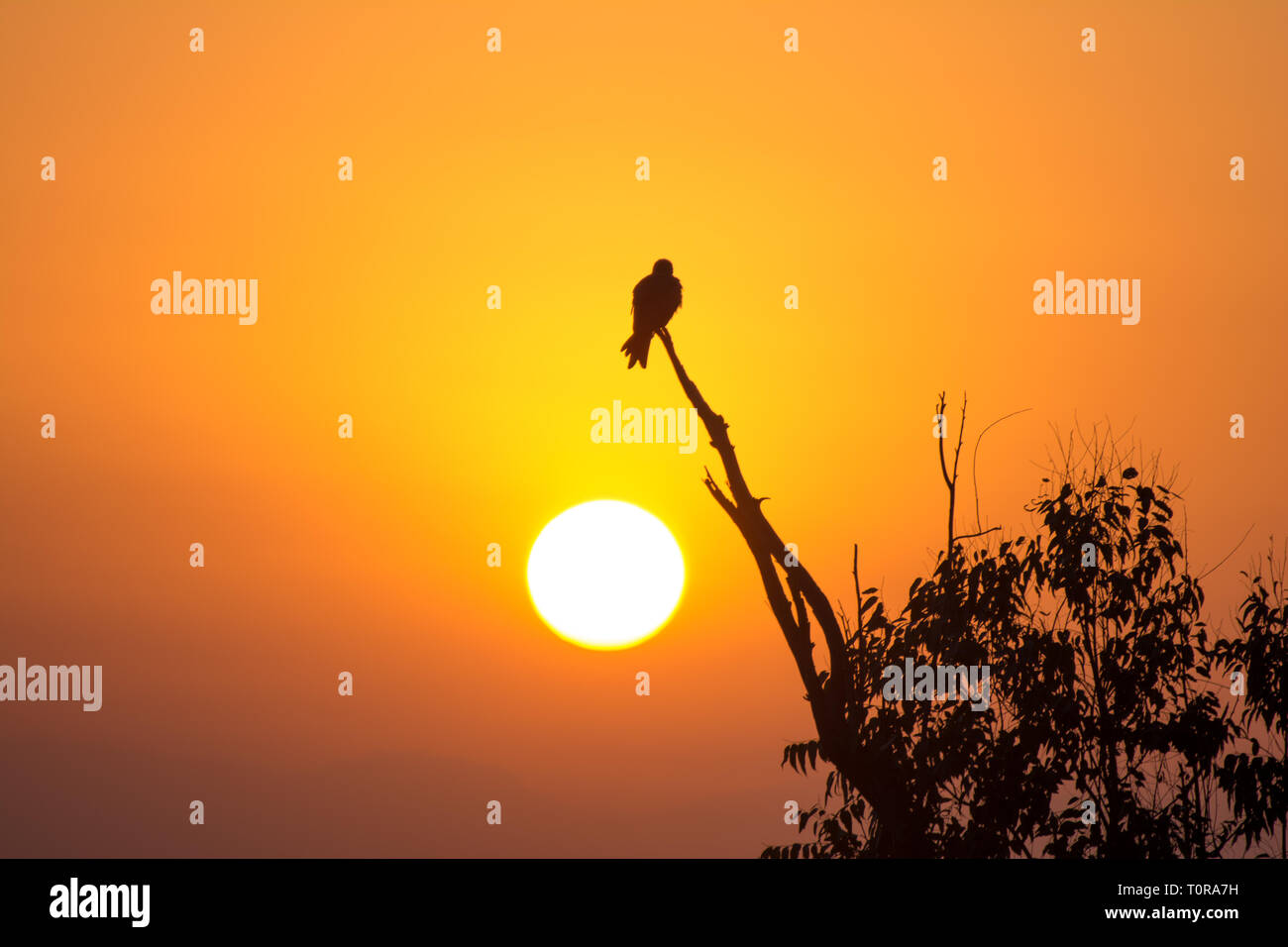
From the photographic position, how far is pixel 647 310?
1420 centimetres

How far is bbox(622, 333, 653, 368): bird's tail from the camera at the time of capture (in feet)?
45.7

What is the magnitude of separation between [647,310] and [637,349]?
53 cm

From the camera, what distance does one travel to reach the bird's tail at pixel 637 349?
1392 cm

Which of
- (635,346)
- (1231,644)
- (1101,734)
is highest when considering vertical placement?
(635,346)

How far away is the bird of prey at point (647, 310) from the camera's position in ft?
45.9

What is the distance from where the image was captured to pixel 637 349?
45.9 feet

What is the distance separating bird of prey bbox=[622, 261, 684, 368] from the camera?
13984mm

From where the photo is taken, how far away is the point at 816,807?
11.5 metres
